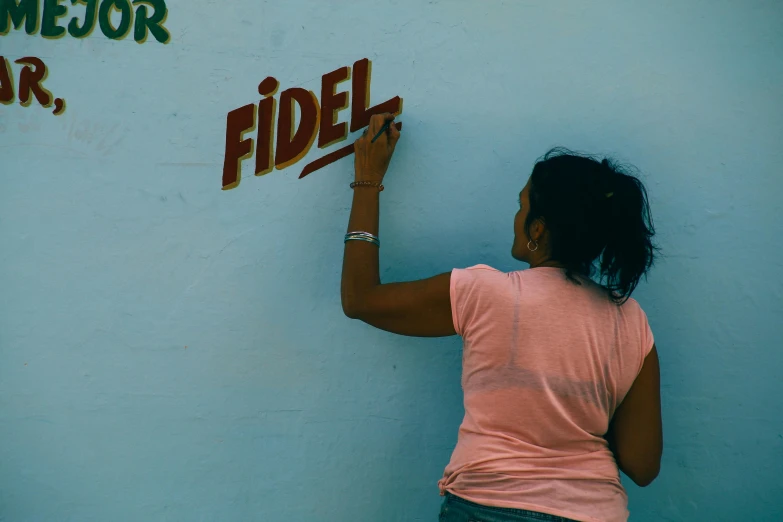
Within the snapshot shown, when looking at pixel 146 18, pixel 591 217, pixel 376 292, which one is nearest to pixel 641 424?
pixel 591 217

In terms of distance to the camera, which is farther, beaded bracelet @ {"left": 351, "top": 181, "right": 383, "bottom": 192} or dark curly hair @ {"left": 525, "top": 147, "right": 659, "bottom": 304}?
beaded bracelet @ {"left": 351, "top": 181, "right": 383, "bottom": 192}

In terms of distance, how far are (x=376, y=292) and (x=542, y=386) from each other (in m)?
0.41

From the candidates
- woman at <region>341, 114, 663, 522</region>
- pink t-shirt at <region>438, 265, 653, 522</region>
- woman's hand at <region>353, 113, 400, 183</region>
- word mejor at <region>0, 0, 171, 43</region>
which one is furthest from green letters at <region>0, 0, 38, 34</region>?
pink t-shirt at <region>438, 265, 653, 522</region>

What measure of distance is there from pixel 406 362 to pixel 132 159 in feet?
3.03

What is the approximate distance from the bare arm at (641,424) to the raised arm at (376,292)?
1.39 feet

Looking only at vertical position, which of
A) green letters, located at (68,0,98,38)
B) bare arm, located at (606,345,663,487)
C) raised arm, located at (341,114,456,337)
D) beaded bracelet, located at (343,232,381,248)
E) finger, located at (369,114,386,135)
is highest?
green letters, located at (68,0,98,38)

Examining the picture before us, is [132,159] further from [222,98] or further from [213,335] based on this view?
[213,335]

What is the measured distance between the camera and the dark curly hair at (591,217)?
136cm

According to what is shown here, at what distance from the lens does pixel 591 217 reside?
1358 millimetres

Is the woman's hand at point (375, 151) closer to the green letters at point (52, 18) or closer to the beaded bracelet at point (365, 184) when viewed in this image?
the beaded bracelet at point (365, 184)

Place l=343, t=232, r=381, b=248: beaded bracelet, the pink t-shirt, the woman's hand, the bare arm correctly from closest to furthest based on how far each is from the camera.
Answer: the pink t-shirt → the bare arm → l=343, t=232, r=381, b=248: beaded bracelet → the woman's hand

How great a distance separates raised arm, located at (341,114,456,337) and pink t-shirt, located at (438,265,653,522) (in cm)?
6

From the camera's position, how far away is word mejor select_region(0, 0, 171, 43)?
1714mm

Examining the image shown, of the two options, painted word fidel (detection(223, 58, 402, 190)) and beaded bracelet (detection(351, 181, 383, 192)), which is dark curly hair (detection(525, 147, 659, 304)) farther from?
painted word fidel (detection(223, 58, 402, 190))
